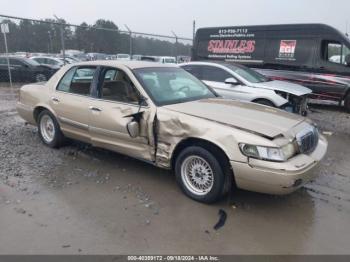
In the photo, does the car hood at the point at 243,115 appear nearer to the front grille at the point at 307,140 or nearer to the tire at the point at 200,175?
the front grille at the point at 307,140

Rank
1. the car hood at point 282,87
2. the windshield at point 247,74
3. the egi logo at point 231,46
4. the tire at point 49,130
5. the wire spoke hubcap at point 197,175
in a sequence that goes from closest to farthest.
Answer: the wire spoke hubcap at point 197,175 → the tire at point 49,130 → the car hood at point 282,87 → the windshield at point 247,74 → the egi logo at point 231,46

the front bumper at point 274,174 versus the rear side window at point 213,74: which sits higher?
the rear side window at point 213,74

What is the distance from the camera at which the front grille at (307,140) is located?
12.9 ft

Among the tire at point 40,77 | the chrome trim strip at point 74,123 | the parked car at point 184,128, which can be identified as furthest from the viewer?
the tire at point 40,77

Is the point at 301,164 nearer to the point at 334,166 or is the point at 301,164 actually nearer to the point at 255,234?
the point at 255,234

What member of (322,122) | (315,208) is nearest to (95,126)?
(315,208)

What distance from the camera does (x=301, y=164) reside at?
3678 millimetres

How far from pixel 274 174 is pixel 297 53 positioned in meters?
8.28

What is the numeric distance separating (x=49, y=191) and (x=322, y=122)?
7.24 metres

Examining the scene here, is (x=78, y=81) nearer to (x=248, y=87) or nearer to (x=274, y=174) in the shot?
(x=274, y=174)

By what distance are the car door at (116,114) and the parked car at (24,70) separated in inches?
536

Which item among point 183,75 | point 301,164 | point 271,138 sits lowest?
point 301,164

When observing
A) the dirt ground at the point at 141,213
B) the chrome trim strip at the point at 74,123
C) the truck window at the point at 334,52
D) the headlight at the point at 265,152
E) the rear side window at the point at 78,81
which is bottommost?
the dirt ground at the point at 141,213

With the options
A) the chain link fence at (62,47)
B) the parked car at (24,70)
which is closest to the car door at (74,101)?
the chain link fence at (62,47)
